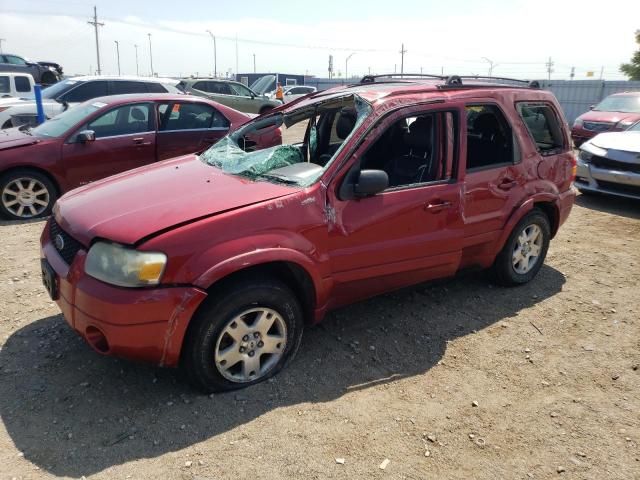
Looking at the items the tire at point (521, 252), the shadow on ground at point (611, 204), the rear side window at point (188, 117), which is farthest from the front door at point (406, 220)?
the shadow on ground at point (611, 204)

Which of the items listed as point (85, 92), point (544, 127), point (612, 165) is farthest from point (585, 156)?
point (85, 92)

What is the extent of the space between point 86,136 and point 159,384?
4295 millimetres

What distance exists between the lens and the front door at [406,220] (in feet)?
10.7

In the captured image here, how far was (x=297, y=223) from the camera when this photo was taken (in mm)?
2986

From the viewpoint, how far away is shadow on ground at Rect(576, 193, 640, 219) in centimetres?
739

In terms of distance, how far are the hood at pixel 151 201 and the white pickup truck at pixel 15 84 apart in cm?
1114

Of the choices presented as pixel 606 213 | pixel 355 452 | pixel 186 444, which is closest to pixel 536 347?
pixel 355 452

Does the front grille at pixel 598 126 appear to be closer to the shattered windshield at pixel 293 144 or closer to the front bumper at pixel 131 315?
the shattered windshield at pixel 293 144

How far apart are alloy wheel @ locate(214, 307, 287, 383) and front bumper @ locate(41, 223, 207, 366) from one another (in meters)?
0.27

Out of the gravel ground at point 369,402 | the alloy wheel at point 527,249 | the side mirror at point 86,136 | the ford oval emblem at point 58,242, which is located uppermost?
the side mirror at point 86,136

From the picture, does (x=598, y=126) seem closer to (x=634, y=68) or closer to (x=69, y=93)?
(x=69, y=93)

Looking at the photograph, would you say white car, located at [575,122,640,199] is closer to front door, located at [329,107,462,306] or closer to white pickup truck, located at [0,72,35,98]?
front door, located at [329,107,462,306]

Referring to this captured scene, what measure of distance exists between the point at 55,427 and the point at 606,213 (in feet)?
24.1

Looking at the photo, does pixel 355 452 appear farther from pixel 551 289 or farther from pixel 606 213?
pixel 606 213
